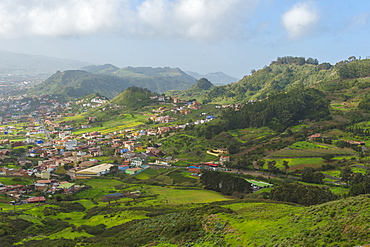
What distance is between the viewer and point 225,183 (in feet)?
168

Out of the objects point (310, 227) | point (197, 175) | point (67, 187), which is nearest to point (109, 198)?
point (67, 187)

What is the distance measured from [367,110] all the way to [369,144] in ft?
87.8

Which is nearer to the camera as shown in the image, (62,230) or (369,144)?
(62,230)

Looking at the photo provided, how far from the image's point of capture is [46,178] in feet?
192

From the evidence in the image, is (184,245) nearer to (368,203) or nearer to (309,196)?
(368,203)

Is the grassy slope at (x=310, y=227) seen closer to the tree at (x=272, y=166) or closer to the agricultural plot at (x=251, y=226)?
the agricultural plot at (x=251, y=226)

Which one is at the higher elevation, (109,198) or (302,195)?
(302,195)

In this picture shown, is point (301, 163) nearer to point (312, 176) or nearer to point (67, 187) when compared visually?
point (312, 176)

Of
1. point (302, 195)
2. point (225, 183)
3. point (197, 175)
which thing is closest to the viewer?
point (302, 195)

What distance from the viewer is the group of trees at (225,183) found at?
49.4m

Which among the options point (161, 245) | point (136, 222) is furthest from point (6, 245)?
point (161, 245)

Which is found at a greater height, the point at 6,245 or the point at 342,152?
the point at 342,152

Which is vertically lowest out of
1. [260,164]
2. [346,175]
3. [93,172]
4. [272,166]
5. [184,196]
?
[93,172]

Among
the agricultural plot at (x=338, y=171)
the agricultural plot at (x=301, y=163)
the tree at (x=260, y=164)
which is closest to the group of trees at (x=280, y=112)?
the agricultural plot at (x=301, y=163)
